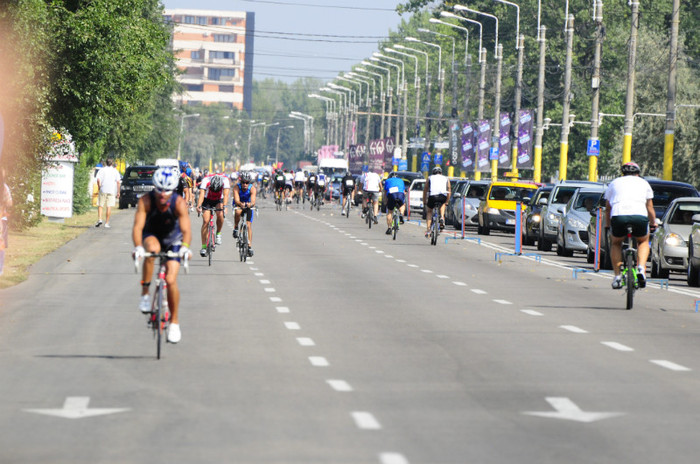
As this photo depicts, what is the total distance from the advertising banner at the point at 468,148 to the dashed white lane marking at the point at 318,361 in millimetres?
61581

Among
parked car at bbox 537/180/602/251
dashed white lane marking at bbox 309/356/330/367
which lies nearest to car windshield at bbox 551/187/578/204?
parked car at bbox 537/180/602/251

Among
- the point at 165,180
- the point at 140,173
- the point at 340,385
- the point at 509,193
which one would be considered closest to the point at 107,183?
the point at 509,193

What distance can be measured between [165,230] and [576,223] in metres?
19.8

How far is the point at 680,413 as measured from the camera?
9.87 m

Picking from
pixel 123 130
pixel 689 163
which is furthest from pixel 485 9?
pixel 123 130

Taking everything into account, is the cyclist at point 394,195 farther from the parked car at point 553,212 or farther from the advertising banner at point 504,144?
the advertising banner at point 504,144

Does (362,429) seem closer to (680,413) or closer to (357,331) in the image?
(680,413)

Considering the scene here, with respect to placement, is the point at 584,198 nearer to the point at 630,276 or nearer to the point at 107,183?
the point at 107,183

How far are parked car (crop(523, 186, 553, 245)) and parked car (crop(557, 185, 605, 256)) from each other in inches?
107

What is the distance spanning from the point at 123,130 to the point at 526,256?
29.6 meters

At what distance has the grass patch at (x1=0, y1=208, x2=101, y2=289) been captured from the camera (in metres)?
22.2

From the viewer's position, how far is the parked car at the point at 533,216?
122 feet

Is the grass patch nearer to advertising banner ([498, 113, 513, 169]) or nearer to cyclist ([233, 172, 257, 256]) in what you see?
cyclist ([233, 172, 257, 256])

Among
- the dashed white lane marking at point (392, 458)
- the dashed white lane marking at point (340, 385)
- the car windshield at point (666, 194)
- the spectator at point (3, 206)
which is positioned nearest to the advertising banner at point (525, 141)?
the car windshield at point (666, 194)
